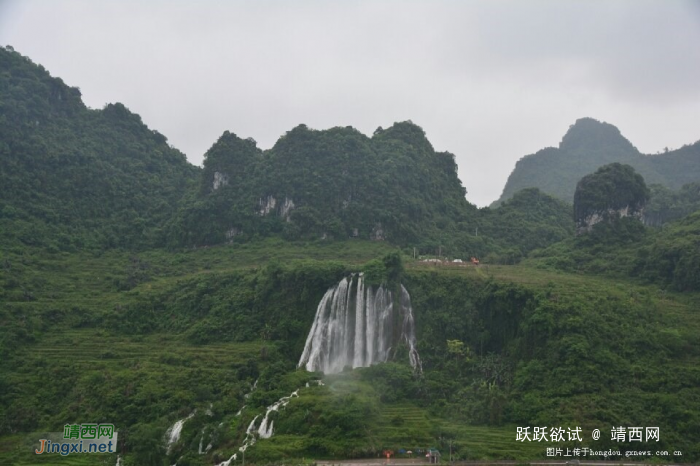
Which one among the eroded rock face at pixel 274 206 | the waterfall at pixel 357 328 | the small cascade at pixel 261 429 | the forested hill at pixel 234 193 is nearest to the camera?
the small cascade at pixel 261 429

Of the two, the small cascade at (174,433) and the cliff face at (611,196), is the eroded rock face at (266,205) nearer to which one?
the cliff face at (611,196)

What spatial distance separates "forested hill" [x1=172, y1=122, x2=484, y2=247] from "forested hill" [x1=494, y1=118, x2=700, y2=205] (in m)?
35.5

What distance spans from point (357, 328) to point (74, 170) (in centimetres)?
3127

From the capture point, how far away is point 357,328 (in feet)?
108

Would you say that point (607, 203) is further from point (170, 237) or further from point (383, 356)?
point (170, 237)

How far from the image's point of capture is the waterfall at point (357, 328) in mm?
32312

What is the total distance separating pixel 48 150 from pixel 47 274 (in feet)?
52.4

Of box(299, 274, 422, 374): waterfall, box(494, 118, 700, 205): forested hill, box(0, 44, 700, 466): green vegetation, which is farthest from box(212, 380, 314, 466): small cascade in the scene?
box(494, 118, 700, 205): forested hill

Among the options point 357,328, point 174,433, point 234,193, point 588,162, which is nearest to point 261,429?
point 174,433

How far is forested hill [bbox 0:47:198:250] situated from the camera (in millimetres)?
47406

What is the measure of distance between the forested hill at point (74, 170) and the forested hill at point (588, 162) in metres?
50.5

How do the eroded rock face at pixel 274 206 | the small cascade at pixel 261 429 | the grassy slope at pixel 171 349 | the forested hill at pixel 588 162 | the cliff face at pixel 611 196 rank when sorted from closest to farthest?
the small cascade at pixel 261 429 → the grassy slope at pixel 171 349 → the cliff face at pixel 611 196 → the eroded rock face at pixel 274 206 → the forested hill at pixel 588 162

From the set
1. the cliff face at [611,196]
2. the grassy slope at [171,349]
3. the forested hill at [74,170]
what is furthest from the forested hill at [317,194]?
the cliff face at [611,196]

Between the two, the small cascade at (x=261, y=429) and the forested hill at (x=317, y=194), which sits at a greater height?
the forested hill at (x=317, y=194)
